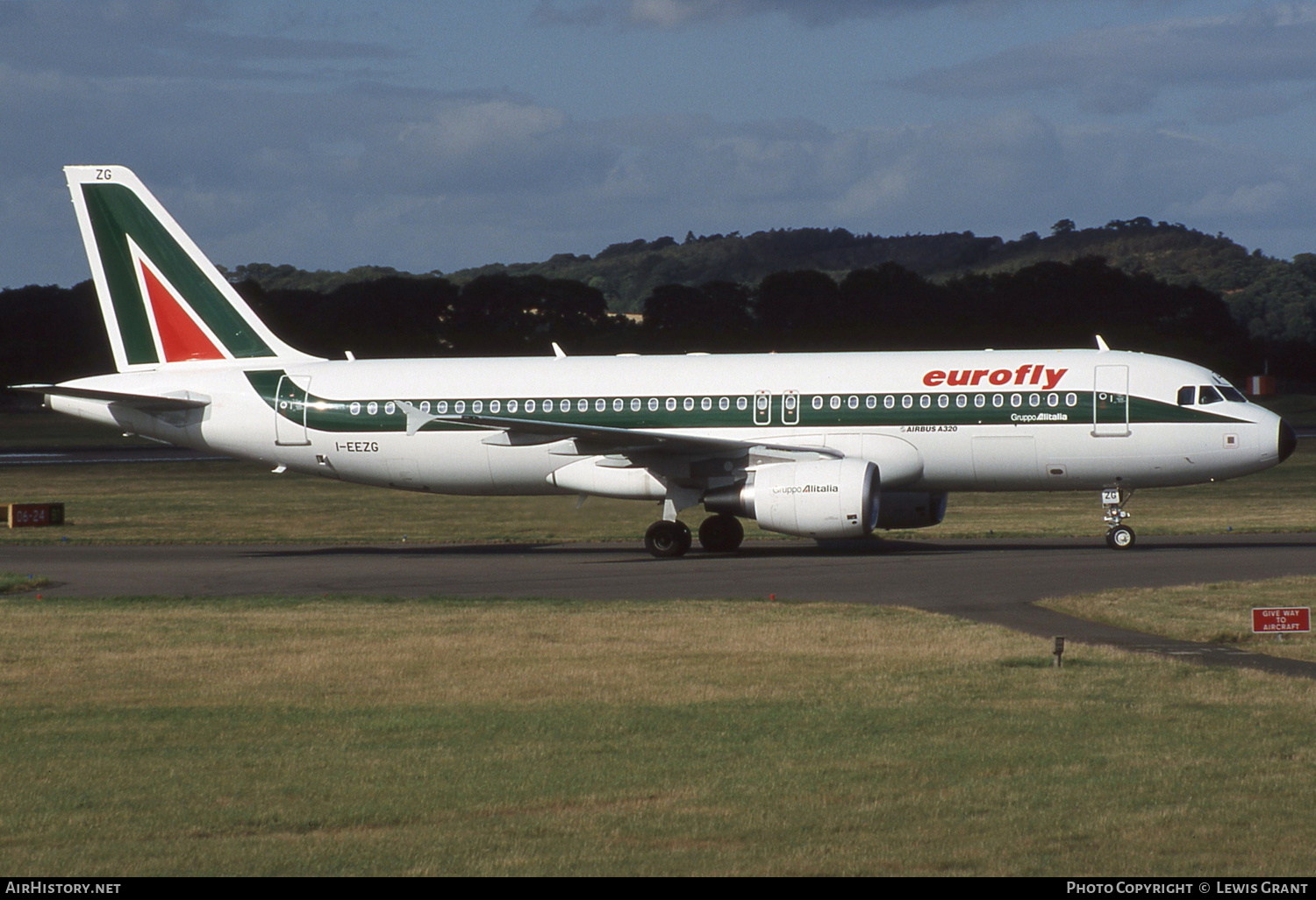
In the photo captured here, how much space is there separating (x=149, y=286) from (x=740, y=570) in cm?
1650

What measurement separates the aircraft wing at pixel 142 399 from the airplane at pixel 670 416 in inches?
2.6

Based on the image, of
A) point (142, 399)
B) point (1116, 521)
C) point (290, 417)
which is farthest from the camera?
point (290, 417)

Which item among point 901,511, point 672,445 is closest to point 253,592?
point 672,445

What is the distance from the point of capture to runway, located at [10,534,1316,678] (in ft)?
80.8

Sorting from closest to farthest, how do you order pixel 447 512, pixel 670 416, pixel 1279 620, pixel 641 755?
pixel 641 755 → pixel 1279 620 → pixel 670 416 → pixel 447 512

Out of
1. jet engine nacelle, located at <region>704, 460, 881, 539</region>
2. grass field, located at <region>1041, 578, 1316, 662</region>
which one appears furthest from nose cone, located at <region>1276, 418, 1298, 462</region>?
jet engine nacelle, located at <region>704, 460, 881, 539</region>

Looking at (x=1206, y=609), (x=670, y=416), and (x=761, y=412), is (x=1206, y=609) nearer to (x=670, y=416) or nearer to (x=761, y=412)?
(x=761, y=412)

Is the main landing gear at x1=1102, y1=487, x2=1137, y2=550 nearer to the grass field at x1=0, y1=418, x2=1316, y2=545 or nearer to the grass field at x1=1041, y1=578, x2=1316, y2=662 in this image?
the grass field at x1=0, y1=418, x2=1316, y2=545

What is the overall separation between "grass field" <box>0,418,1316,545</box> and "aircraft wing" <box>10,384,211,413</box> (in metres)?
5.18

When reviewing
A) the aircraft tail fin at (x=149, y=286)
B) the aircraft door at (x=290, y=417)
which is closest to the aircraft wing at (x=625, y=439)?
the aircraft door at (x=290, y=417)

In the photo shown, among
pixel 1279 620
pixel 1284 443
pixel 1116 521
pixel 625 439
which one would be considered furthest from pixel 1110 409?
pixel 1279 620

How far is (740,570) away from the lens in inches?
1143

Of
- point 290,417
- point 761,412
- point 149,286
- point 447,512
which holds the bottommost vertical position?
point 447,512

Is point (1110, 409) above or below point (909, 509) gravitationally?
above
